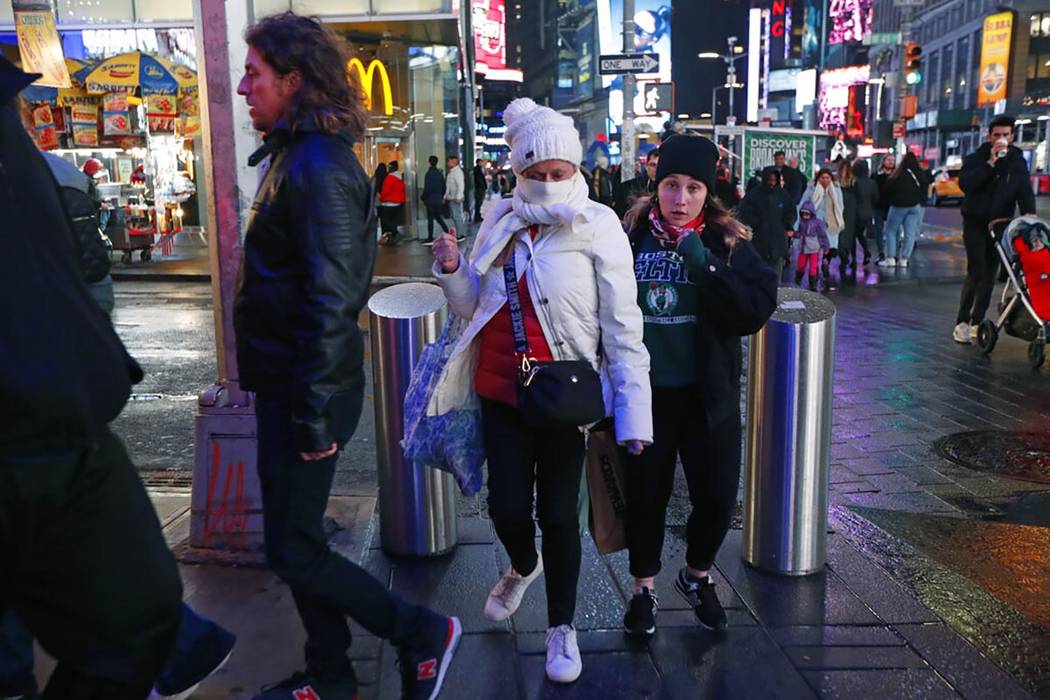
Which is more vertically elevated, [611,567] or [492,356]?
[492,356]

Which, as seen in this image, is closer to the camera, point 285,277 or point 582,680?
point 285,277

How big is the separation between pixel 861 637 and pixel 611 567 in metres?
1.12

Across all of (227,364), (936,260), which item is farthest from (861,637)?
(936,260)

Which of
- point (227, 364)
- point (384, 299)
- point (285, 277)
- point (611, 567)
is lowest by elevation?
point (611, 567)

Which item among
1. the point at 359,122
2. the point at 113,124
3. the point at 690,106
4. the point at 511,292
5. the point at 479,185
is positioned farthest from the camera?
the point at 690,106

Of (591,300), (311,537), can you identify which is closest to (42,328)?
(311,537)

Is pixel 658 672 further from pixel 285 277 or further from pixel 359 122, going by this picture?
pixel 359 122

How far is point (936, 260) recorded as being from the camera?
712 inches

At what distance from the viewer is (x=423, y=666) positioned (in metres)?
2.94

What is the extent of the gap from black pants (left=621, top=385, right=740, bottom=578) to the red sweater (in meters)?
0.57

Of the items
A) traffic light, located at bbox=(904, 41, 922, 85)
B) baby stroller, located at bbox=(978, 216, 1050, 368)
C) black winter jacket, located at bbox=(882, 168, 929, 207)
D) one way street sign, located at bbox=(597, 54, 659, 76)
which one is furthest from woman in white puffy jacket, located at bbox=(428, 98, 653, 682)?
traffic light, located at bbox=(904, 41, 922, 85)

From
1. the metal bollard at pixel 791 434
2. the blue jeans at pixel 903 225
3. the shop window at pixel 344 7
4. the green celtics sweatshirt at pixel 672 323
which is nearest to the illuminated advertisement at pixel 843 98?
the blue jeans at pixel 903 225

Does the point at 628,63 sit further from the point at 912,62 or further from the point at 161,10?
the point at 912,62

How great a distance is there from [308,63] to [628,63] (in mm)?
13600
